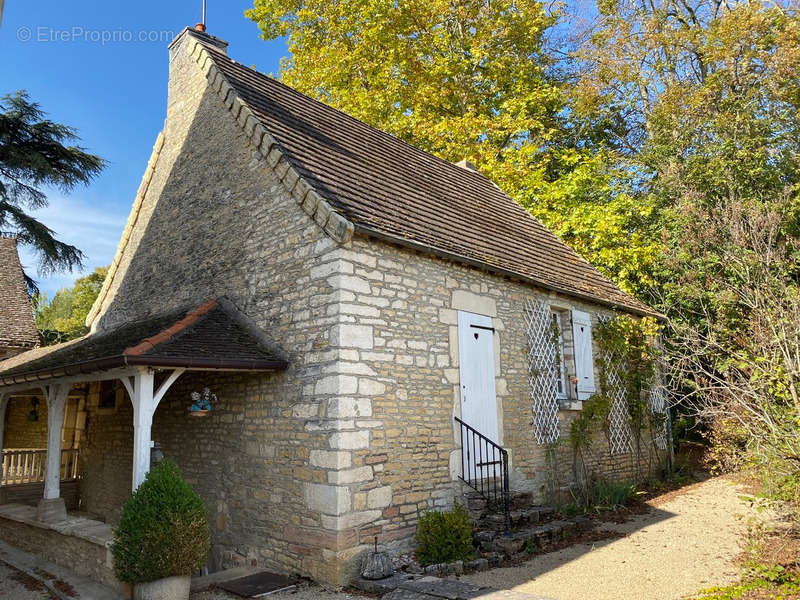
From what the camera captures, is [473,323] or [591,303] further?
[591,303]

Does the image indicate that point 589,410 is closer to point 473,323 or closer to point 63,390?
point 473,323

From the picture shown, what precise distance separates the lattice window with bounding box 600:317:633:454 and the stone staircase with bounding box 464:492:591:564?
9.88 ft

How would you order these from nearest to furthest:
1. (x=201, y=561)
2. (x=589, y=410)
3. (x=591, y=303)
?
(x=201, y=561)
(x=589, y=410)
(x=591, y=303)

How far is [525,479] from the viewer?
8609 mm

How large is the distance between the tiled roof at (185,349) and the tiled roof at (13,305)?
20.6 ft

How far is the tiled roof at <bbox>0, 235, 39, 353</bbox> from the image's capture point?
14078 mm

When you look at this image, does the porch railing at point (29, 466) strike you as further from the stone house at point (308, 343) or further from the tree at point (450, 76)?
the tree at point (450, 76)

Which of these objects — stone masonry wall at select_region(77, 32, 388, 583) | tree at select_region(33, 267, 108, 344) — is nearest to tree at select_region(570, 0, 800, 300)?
stone masonry wall at select_region(77, 32, 388, 583)

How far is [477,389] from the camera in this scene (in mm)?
8008

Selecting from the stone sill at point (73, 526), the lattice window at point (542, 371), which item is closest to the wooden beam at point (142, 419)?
the stone sill at point (73, 526)

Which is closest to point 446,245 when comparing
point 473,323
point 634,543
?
point 473,323

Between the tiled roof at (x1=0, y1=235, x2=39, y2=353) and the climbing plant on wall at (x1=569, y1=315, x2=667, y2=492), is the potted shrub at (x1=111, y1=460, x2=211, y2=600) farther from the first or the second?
the tiled roof at (x1=0, y1=235, x2=39, y2=353)

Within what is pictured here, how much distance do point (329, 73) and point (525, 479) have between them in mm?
14652

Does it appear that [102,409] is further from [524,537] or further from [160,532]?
[524,537]
